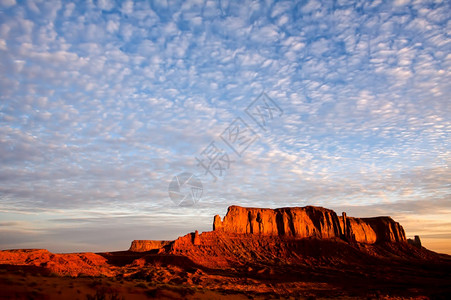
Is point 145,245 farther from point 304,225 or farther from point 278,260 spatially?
point 304,225

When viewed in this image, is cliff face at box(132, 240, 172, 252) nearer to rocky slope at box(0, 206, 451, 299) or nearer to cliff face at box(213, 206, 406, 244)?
rocky slope at box(0, 206, 451, 299)

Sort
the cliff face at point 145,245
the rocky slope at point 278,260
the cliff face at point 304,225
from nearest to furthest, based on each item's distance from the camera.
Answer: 1. the rocky slope at point 278,260
2. the cliff face at point 304,225
3. the cliff face at point 145,245

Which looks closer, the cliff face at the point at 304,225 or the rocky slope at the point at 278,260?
the rocky slope at the point at 278,260

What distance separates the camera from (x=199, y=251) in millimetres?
64250

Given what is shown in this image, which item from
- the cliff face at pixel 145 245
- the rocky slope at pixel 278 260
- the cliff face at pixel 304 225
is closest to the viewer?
the rocky slope at pixel 278 260

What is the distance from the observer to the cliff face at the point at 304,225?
281ft

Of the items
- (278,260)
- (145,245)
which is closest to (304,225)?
(278,260)

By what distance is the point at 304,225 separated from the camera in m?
92.3

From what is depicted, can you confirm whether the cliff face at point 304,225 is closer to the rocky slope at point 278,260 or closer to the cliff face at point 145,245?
the rocky slope at point 278,260

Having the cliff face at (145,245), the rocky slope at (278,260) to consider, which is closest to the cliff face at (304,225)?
the rocky slope at (278,260)

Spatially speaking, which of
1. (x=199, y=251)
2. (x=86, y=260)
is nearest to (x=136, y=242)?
(x=199, y=251)

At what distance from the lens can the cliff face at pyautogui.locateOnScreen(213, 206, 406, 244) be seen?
85519mm

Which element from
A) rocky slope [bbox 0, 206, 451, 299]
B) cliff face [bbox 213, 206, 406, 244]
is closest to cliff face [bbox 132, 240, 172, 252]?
rocky slope [bbox 0, 206, 451, 299]

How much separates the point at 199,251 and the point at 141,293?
49836mm
